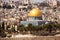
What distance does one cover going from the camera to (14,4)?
365 centimetres

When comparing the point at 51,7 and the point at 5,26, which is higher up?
the point at 51,7

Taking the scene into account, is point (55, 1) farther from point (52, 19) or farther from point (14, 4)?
point (14, 4)

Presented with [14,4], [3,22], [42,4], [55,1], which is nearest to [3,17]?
[3,22]

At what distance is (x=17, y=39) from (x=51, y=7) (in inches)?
43.2

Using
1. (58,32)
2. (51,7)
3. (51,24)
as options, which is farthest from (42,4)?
(58,32)

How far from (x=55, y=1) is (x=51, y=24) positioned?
55cm

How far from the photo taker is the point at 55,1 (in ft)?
12.1

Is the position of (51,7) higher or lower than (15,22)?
higher

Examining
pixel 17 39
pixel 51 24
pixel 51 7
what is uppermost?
pixel 51 7

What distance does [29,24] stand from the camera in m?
3.58

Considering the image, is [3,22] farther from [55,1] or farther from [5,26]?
[55,1]

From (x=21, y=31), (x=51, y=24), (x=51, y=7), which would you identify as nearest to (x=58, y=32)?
(x=51, y=24)

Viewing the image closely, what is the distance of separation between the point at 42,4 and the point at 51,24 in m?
0.52

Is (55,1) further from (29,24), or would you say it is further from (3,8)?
(3,8)
